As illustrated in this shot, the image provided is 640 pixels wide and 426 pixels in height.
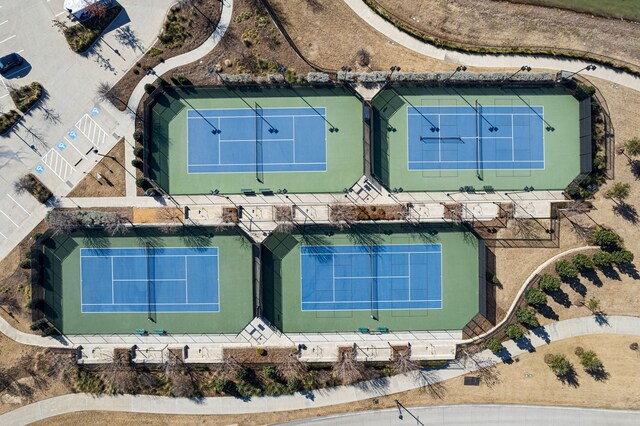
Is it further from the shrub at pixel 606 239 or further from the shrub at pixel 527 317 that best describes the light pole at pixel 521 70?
the shrub at pixel 527 317

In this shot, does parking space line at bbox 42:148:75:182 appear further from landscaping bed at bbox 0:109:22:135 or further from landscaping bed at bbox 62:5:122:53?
landscaping bed at bbox 62:5:122:53

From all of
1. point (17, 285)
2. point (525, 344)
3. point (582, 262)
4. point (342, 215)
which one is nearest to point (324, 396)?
point (342, 215)

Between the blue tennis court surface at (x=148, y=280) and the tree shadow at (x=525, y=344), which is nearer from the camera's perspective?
the tree shadow at (x=525, y=344)

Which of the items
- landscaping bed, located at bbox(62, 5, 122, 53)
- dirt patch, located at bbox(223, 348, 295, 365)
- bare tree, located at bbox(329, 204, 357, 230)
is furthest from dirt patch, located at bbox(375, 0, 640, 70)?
dirt patch, located at bbox(223, 348, 295, 365)

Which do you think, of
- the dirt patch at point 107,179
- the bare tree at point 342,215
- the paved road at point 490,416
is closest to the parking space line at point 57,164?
the dirt patch at point 107,179

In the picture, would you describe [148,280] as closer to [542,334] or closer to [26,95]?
[26,95]

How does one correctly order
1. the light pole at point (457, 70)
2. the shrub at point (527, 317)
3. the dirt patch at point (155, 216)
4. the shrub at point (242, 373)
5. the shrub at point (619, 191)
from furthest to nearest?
the dirt patch at point (155, 216)
the shrub at point (242, 373)
the light pole at point (457, 70)
the shrub at point (527, 317)
the shrub at point (619, 191)
